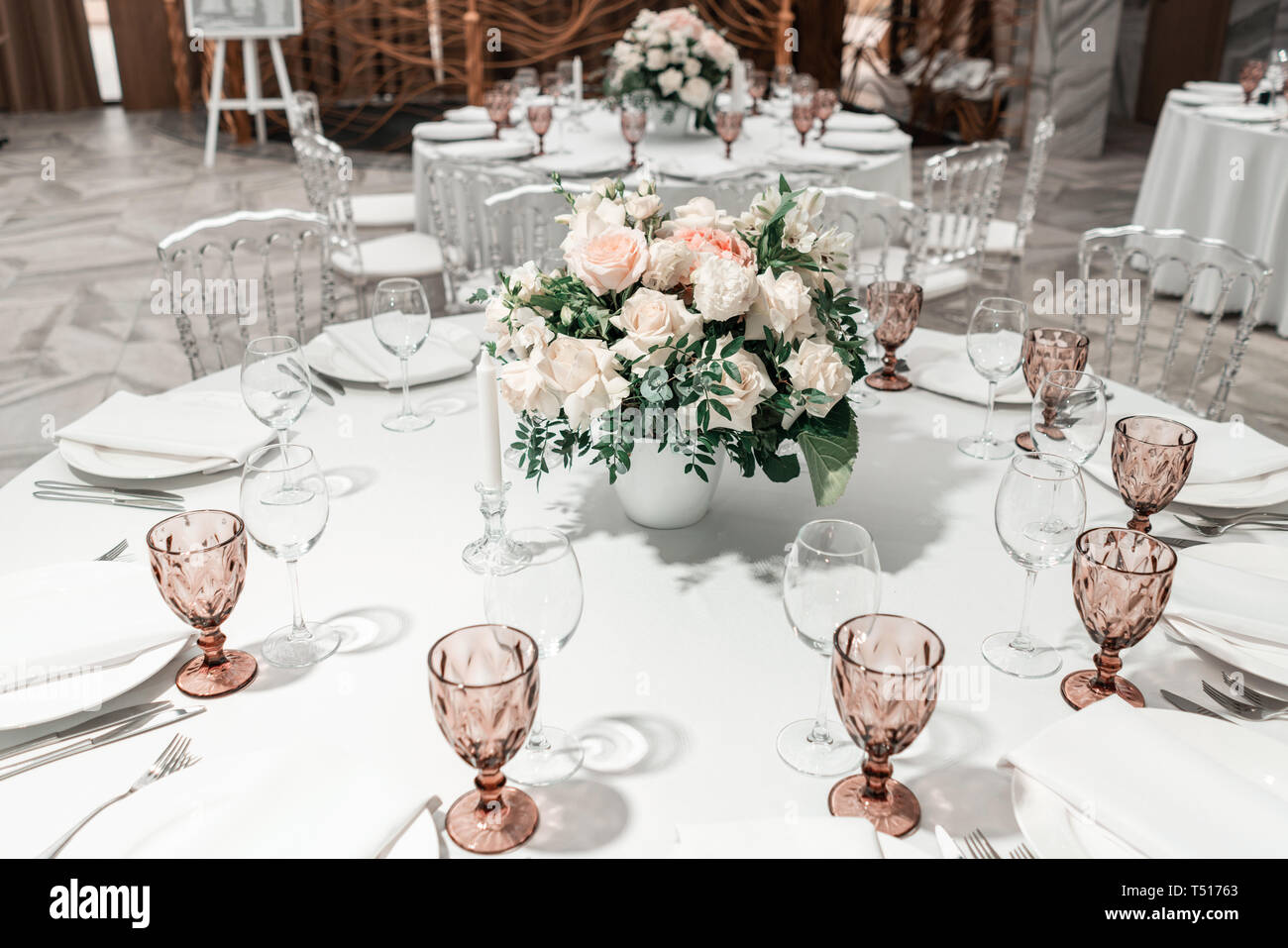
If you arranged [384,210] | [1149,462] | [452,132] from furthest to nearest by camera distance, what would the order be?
1. [384,210]
2. [452,132]
3. [1149,462]

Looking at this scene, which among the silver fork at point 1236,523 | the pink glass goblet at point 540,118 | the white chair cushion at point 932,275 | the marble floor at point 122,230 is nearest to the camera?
the silver fork at point 1236,523

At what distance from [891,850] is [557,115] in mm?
3895

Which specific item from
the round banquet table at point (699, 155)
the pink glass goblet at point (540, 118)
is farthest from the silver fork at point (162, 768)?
the pink glass goblet at point (540, 118)

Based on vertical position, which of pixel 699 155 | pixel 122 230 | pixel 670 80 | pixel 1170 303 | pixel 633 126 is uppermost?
pixel 670 80

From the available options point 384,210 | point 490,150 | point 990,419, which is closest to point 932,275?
point 490,150

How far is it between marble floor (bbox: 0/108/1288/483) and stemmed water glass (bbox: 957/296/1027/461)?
7.57 feet

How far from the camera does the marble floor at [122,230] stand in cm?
391

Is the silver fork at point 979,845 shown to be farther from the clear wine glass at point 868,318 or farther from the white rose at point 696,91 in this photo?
the white rose at point 696,91

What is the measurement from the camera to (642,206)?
4.31 feet

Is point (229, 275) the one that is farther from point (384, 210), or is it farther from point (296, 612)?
point (296, 612)

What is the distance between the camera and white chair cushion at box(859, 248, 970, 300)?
3.46 m

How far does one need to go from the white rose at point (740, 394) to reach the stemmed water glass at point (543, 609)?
0.90 ft

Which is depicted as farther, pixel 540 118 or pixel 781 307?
pixel 540 118

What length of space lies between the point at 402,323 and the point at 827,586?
941mm
